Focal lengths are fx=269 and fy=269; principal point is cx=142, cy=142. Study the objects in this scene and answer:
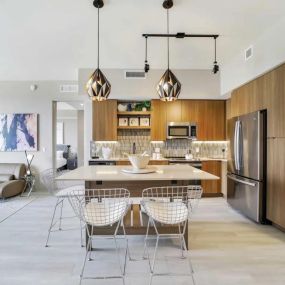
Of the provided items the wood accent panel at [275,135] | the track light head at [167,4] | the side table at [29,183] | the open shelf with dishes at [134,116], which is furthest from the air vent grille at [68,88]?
the wood accent panel at [275,135]

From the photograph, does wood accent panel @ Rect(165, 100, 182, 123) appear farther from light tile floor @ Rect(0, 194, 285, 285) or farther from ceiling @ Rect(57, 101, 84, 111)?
ceiling @ Rect(57, 101, 84, 111)

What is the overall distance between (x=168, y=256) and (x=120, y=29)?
323 cm

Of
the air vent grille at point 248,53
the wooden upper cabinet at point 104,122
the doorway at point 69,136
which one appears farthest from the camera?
the doorway at point 69,136

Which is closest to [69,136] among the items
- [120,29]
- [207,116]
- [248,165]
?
[207,116]

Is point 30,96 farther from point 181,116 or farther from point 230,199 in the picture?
point 230,199

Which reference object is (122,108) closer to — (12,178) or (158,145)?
(158,145)

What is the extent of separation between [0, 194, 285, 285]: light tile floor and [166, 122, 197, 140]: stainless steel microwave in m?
2.35

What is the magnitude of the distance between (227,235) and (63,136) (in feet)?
34.9

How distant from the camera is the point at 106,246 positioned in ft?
11.2

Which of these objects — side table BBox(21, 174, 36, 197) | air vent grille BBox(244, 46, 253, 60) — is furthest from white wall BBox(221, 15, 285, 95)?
side table BBox(21, 174, 36, 197)

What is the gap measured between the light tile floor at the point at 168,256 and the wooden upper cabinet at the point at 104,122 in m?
2.41

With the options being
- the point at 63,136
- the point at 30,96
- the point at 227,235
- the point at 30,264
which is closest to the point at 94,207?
the point at 30,264

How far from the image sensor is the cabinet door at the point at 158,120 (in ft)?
21.1

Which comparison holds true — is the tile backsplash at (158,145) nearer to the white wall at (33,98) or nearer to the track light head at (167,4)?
the white wall at (33,98)
